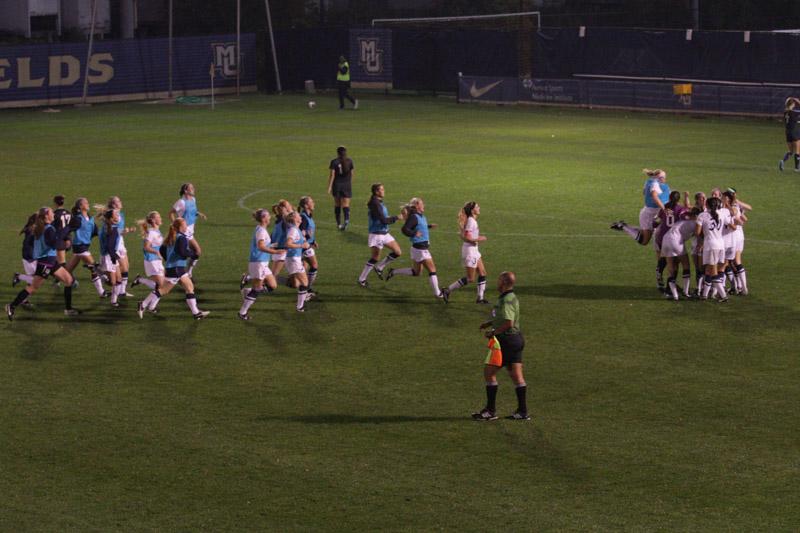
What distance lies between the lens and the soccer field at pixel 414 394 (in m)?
13.7

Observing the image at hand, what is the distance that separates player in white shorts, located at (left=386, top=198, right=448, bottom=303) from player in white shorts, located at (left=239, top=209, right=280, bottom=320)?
2.48m

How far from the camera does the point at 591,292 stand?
938 inches

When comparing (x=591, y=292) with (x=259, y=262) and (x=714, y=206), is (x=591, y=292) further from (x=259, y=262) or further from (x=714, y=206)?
(x=259, y=262)

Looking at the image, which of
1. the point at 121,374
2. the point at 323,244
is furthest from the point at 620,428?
the point at 323,244

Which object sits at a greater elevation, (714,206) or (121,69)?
(121,69)

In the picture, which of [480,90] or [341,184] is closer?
[341,184]

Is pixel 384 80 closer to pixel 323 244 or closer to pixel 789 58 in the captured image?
pixel 789 58

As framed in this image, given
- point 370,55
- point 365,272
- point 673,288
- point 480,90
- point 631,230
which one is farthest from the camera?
point 370,55

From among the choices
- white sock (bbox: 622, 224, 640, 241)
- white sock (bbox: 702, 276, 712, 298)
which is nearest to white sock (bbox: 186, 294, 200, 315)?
white sock (bbox: 622, 224, 640, 241)

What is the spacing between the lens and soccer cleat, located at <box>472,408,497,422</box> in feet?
54.0

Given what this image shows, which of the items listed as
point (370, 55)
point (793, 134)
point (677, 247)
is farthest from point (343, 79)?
point (677, 247)

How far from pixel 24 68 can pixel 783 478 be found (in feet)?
188

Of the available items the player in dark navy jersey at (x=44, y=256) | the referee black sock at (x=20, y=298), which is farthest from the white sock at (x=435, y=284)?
the referee black sock at (x=20, y=298)

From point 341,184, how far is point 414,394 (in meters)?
13.7
